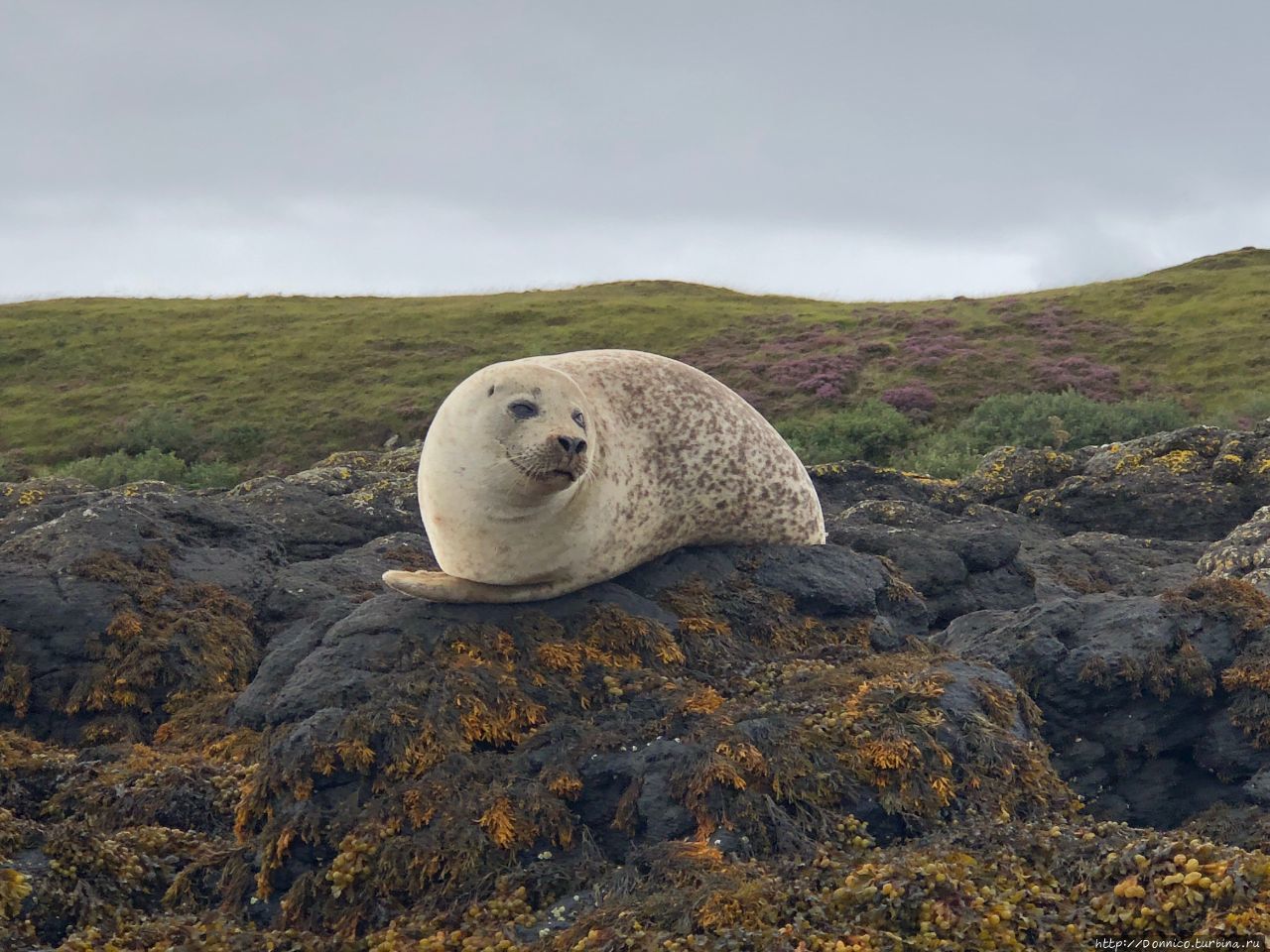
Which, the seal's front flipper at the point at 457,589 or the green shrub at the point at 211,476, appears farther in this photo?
the green shrub at the point at 211,476

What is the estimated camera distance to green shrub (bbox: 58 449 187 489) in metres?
34.5

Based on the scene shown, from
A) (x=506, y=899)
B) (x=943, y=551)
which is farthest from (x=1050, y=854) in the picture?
(x=943, y=551)

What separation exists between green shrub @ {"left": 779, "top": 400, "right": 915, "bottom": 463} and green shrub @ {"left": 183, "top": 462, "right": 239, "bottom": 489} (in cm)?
1511

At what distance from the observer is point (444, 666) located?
7180 millimetres

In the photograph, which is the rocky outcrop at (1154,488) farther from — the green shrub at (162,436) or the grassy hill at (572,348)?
the green shrub at (162,436)

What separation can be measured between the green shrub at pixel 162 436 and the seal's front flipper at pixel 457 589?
112ft

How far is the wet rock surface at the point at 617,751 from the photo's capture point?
17.6ft

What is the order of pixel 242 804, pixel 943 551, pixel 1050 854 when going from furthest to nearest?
pixel 943 551 → pixel 242 804 → pixel 1050 854

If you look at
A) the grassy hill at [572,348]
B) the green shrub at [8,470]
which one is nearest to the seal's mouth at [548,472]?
the grassy hill at [572,348]

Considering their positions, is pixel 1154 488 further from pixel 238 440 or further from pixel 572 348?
pixel 572 348

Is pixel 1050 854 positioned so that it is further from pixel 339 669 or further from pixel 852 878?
pixel 339 669

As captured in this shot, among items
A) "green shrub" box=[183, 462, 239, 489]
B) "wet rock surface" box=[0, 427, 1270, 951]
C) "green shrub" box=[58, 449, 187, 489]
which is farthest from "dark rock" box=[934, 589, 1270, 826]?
"green shrub" box=[58, 449, 187, 489]

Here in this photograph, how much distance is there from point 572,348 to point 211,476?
1594cm

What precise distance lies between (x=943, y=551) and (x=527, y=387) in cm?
453
